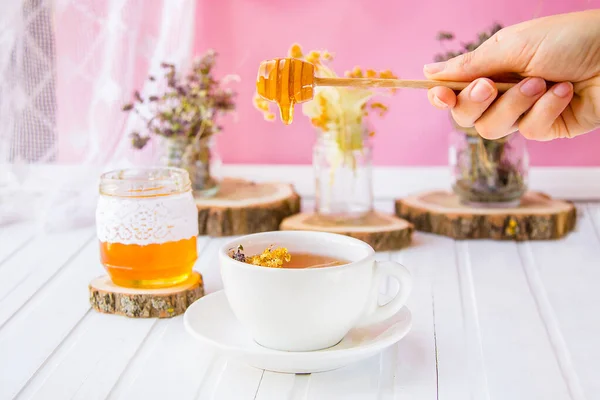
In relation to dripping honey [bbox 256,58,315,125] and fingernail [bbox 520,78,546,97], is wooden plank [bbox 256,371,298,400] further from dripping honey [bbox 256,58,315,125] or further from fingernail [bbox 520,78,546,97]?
fingernail [bbox 520,78,546,97]

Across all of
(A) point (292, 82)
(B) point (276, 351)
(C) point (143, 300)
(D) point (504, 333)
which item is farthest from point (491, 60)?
(C) point (143, 300)

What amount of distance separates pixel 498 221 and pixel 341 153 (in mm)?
356

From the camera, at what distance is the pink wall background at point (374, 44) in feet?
6.80

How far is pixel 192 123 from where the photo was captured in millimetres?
1801

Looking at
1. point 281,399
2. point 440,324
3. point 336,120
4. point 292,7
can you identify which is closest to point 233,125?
point 292,7

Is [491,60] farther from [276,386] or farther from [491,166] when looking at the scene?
[491,166]

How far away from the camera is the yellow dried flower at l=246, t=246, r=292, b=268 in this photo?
1042mm

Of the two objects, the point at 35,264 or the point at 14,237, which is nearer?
the point at 35,264

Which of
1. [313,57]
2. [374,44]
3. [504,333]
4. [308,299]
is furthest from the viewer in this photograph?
[374,44]

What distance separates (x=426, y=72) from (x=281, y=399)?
0.51m

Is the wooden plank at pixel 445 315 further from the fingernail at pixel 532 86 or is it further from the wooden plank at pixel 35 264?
the wooden plank at pixel 35 264

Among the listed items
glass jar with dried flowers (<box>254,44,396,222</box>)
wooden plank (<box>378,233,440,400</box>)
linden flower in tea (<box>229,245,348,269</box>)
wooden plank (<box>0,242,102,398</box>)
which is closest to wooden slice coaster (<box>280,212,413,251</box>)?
glass jar with dried flowers (<box>254,44,396,222</box>)

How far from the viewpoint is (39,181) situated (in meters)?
1.70

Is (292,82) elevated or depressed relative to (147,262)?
elevated
